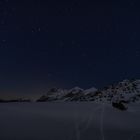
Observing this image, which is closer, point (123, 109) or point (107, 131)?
point (107, 131)

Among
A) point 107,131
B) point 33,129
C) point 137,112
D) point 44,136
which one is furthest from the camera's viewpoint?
point 137,112

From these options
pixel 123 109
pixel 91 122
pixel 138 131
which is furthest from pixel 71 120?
pixel 123 109

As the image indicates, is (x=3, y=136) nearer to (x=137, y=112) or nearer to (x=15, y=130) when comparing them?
(x=15, y=130)

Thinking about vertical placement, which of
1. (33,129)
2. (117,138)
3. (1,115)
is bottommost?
(117,138)

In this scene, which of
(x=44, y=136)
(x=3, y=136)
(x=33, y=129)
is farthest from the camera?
(x=33, y=129)

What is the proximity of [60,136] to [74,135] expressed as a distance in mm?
315

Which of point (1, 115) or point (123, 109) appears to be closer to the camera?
point (1, 115)

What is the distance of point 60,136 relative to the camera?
418 cm

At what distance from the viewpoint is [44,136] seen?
4.07 metres

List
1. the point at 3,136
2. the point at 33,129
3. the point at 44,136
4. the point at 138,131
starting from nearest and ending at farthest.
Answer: the point at 3,136 → the point at 44,136 → the point at 33,129 → the point at 138,131

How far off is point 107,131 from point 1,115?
9.39ft

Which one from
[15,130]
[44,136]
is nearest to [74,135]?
[44,136]

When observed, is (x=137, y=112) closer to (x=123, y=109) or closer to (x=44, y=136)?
(x=123, y=109)

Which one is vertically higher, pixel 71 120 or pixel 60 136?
pixel 71 120
